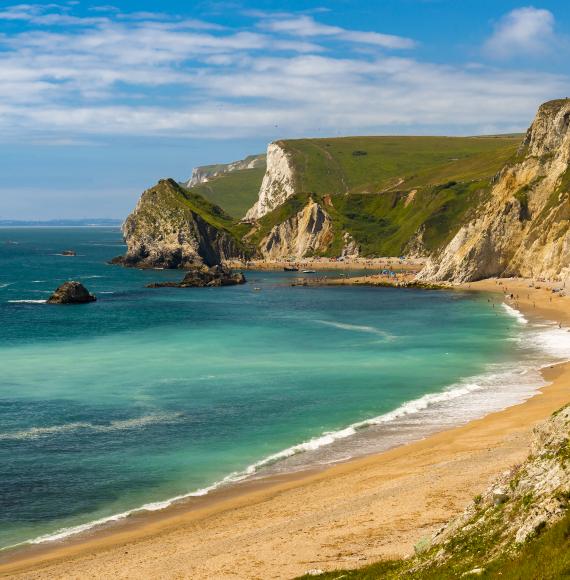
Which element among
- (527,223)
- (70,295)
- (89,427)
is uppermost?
(527,223)

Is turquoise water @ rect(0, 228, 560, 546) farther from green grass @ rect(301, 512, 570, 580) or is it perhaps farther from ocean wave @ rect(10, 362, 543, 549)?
green grass @ rect(301, 512, 570, 580)

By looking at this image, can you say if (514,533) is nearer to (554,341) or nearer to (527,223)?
(554,341)

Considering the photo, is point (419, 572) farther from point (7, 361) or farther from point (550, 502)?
point (7, 361)

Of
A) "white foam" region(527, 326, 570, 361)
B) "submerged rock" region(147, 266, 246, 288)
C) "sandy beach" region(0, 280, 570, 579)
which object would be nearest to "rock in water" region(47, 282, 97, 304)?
"submerged rock" region(147, 266, 246, 288)

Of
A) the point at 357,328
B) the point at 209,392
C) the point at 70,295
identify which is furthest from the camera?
the point at 70,295

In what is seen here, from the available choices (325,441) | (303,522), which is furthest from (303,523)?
(325,441)

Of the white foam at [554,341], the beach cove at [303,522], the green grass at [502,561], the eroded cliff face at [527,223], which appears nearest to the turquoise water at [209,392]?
the white foam at [554,341]
